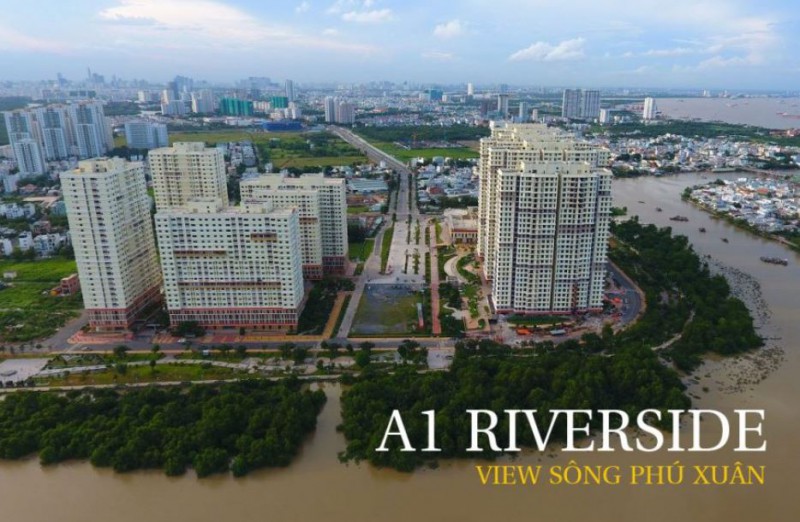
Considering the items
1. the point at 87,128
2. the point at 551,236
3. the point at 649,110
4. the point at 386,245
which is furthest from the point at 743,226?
the point at 649,110

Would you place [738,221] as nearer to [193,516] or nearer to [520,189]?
[520,189]

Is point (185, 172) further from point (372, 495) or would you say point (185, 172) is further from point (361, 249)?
point (372, 495)

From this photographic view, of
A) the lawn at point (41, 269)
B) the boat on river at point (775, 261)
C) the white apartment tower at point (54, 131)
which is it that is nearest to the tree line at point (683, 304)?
the boat on river at point (775, 261)

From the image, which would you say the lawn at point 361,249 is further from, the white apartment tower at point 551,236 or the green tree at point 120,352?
the green tree at point 120,352

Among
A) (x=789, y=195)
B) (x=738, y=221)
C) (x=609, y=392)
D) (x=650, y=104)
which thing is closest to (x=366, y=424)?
(x=609, y=392)

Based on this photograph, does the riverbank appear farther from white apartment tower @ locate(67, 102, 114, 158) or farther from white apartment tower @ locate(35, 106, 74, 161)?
white apartment tower @ locate(35, 106, 74, 161)

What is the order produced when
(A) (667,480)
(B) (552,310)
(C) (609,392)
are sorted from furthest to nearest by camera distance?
(B) (552,310)
(C) (609,392)
(A) (667,480)

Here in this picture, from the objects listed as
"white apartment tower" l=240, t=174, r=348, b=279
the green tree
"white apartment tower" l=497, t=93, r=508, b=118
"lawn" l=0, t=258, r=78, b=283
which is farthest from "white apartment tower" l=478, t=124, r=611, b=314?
"white apartment tower" l=497, t=93, r=508, b=118
